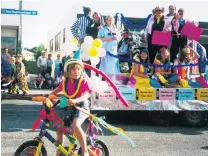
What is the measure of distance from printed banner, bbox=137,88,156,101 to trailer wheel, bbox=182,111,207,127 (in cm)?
107

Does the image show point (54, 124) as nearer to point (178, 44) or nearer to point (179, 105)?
point (179, 105)

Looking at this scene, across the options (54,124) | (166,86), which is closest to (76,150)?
(54,124)

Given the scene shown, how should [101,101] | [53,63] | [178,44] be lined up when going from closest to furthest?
1. [101,101]
2. [178,44]
3. [53,63]

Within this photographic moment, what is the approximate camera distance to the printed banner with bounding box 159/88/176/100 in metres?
7.85

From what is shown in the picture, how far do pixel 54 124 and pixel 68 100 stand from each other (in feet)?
1.56

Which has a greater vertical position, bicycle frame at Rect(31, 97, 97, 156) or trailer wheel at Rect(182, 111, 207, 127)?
bicycle frame at Rect(31, 97, 97, 156)

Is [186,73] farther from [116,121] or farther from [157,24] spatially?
[116,121]

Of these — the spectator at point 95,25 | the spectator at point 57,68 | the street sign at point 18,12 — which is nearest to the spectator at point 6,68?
the street sign at point 18,12

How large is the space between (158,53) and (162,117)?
152 centimetres

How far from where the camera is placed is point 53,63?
17.9 m

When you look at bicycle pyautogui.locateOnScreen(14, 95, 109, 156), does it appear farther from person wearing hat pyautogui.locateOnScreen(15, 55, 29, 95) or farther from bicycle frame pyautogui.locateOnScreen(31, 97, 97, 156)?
person wearing hat pyautogui.locateOnScreen(15, 55, 29, 95)

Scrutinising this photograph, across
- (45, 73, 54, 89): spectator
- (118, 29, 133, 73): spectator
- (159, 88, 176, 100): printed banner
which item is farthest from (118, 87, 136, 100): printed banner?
(45, 73, 54, 89): spectator

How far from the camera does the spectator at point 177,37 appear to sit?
8.59 meters

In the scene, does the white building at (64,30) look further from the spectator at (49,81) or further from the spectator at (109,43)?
the spectator at (109,43)
